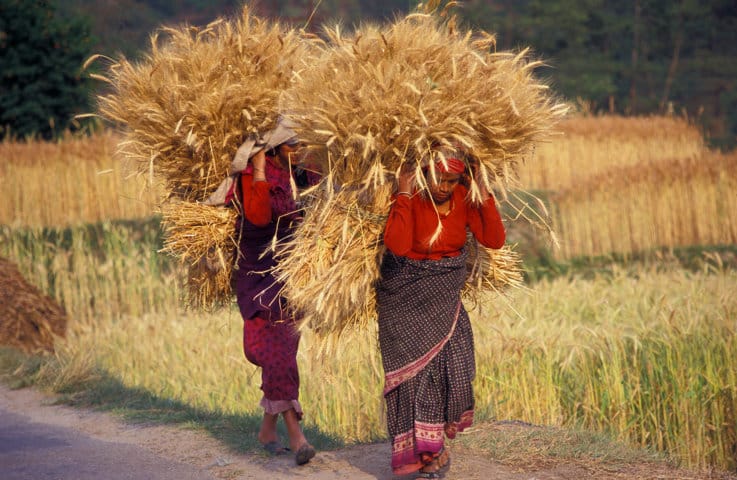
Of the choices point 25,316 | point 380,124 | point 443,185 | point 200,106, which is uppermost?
point 200,106

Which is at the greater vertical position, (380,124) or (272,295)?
(380,124)

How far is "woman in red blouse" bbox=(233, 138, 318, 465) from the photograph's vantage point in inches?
Result: 202

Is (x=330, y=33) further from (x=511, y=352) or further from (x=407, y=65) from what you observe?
(x=511, y=352)

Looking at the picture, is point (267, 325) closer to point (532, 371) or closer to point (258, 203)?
point (258, 203)

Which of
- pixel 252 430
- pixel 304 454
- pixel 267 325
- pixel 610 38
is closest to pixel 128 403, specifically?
pixel 252 430

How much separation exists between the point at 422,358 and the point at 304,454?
941 millimetres

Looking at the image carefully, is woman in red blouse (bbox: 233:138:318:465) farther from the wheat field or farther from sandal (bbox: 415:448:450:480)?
sandal (bbox: 415:448:450:480)

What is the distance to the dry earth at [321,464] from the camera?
15.9ft

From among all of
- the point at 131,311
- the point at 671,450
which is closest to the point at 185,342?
the point at 131,311

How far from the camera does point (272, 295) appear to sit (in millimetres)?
5199

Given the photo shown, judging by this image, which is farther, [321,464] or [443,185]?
[321,464]

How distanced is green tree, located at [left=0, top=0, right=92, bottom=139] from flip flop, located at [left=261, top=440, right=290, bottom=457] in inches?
548

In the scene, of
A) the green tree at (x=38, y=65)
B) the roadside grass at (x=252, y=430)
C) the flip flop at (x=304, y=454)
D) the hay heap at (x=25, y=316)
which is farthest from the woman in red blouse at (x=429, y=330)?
the green tree at (x=38, y=65)

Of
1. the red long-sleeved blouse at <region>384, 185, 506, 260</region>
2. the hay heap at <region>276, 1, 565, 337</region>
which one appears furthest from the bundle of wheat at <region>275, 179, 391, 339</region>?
the red long-sleeved blouse at <region>384, 185, 506, 260</region>
